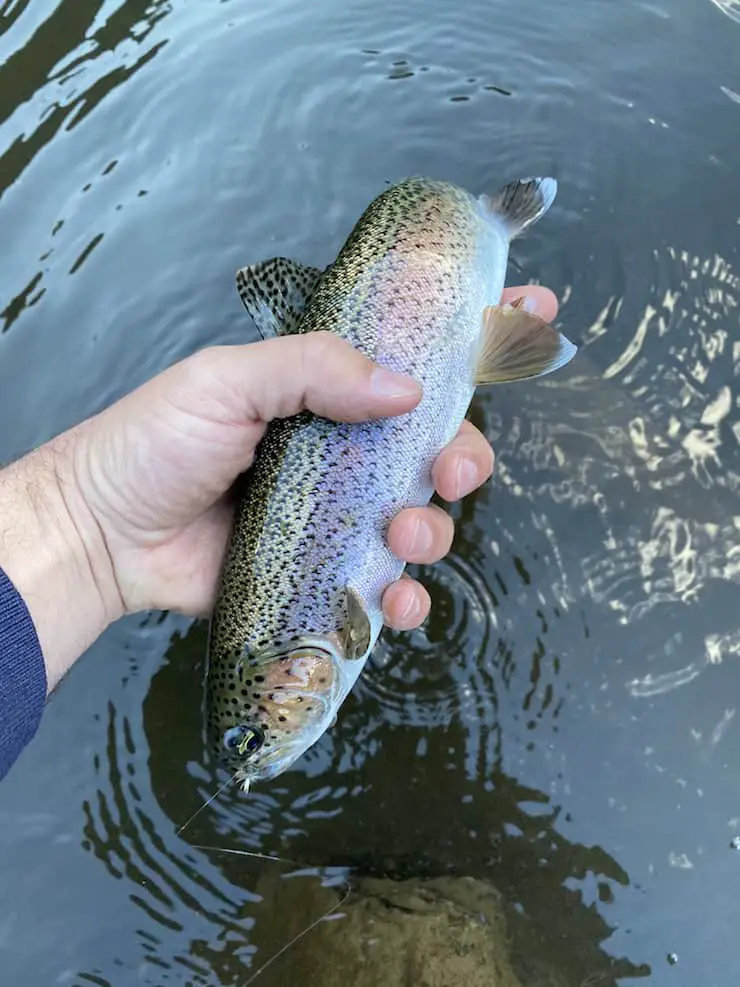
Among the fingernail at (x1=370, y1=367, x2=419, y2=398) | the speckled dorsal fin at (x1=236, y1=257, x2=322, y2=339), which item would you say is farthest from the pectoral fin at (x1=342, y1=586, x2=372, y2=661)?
the speckled dorsal fin at (x1=236, y1=257, x2=322, y2=339)

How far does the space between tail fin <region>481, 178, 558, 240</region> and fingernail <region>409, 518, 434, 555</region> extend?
1.32m

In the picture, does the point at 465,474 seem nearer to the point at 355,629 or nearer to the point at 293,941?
the point at 355,629

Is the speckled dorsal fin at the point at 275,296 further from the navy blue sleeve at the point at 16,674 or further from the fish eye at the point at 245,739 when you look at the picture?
the fish eye at the point at 245,739

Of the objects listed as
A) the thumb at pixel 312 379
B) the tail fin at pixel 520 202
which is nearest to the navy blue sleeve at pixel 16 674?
the thumb at pixel 312 379

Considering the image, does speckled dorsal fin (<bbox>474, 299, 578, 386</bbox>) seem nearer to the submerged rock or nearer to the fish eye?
the fish eye

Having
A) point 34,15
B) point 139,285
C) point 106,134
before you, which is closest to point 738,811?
point 139,285

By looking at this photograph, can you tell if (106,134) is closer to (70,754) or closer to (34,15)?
(34,15)

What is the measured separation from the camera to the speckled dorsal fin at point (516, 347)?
9.15 ft

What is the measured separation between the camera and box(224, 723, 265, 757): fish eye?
2.59 metres

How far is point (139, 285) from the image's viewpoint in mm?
4867

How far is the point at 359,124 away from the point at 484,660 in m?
3.41

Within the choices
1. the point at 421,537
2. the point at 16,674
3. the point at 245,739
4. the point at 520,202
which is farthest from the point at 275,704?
the point at 520,202

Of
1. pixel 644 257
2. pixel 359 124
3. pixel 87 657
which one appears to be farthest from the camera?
pixel 359 124

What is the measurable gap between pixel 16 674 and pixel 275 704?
32.1 inches
